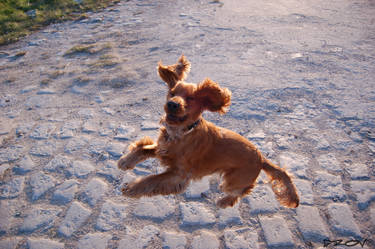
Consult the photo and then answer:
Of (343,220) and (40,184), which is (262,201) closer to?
(343,220)

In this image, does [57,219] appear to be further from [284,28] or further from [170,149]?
Result: [284,28]

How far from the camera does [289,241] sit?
3.06m

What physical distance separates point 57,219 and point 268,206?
2619 mm

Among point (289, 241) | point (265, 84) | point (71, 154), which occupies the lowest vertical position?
point (289, 241)

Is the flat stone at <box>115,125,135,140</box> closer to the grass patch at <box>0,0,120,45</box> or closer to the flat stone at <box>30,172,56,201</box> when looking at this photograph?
the flat stone at <box>30,172,56,201</box>

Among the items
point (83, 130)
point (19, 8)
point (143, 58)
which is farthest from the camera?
point (19, 8)

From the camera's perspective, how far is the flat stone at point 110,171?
3.77 meters

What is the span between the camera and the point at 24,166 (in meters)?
3.88

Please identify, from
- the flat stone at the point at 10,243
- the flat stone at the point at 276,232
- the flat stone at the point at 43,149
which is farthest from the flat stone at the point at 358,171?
the flat stone at the point at 43,149

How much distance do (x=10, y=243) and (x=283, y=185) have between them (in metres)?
3.14

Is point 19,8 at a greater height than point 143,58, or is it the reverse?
point 19,8

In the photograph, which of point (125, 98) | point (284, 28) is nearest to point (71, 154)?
point (125, 98)

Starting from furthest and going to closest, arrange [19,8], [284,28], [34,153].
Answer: [19,8] < [284,28] < [34,153]

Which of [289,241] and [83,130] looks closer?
[289,241]
